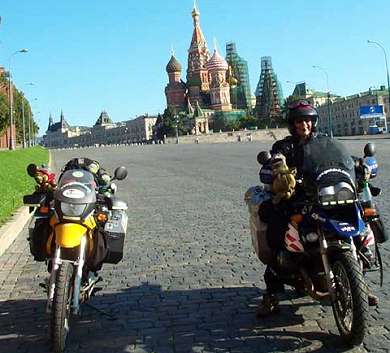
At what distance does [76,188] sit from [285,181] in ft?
4.86

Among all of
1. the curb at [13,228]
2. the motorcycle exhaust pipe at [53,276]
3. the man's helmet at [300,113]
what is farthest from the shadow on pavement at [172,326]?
the curb at [13,228]

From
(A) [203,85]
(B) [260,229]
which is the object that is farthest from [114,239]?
(A) [203,85]

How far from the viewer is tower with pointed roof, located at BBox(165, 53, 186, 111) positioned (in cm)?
15288

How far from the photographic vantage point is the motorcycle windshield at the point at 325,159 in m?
4.02

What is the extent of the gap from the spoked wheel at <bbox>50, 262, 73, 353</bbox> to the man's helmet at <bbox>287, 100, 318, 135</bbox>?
1.96m

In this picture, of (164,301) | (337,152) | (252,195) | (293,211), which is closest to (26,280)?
(164,301)

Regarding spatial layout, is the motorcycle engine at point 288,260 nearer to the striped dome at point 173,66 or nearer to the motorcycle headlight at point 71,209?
the motorcycle headlight at point 71,209

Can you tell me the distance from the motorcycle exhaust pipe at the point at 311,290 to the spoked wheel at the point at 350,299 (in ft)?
0.46

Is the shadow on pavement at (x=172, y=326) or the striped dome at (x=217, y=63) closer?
the shadow on pavement at (x=172, y=326)

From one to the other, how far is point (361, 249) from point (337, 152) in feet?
2.34

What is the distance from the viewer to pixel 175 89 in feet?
502

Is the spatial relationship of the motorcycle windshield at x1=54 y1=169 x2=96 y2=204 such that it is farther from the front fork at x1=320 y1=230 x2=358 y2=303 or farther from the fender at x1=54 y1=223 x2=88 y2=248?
the front fork at x1=320 y1=230 x2=358 y2=303

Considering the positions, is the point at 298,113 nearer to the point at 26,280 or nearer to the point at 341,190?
the point at 341,190

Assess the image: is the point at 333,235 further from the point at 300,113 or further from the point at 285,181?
the point at 300,113
